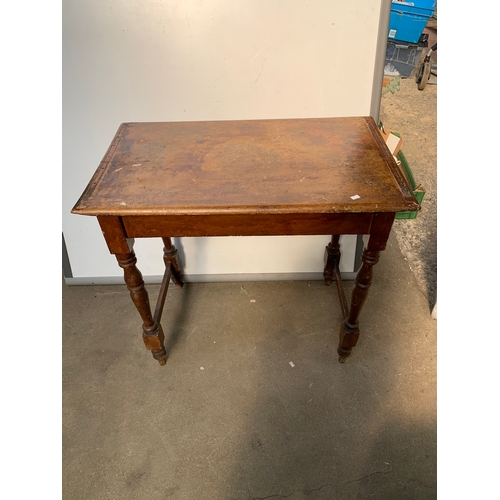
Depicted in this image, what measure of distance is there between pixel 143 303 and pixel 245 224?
572 millimetres

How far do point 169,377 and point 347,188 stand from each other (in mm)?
1140

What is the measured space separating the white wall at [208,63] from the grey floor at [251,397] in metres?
0.87

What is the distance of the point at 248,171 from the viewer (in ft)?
4.31

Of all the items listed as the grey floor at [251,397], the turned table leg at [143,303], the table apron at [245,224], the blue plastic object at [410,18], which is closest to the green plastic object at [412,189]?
the grey floor at [251,397]

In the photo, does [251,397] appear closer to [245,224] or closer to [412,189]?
[245,224]

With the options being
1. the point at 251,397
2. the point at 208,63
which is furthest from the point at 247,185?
the point at 251,397

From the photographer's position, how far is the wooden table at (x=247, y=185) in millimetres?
1183

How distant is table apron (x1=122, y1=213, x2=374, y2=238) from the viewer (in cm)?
125

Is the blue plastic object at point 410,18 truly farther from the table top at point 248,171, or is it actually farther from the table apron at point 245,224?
the table apron at point 245,224

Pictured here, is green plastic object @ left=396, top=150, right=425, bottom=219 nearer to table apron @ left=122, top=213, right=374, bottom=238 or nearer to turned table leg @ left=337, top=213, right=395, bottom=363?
turned table leg @ left=337, top=213, right=395, bottom=363

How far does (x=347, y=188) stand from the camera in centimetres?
122

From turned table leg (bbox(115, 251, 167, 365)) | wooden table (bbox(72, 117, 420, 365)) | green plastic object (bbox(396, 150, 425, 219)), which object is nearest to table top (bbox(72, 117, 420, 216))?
wooden table (bbox(72, 117, 420, 365))

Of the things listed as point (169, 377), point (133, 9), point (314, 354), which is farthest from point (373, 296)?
point (133, 9)

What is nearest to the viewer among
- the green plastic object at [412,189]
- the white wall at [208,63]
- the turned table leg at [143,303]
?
the turned table leg at [143,303]
